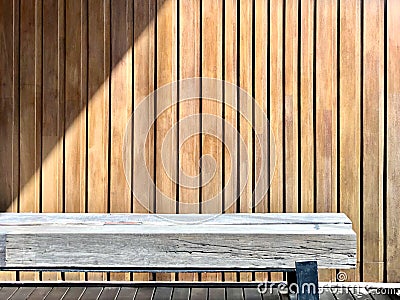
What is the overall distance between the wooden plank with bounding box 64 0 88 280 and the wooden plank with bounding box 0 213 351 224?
0.39 meters

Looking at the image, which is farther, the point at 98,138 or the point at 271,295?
the point at 98,138

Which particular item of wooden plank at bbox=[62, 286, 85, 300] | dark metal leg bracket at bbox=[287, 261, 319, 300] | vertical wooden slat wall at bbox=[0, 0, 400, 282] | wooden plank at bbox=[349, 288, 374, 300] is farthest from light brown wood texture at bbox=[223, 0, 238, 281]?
dark metal leg bracket at bbox=[287, 261, 319, 300]

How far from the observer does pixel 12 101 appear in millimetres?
3520

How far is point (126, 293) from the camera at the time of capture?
338cm

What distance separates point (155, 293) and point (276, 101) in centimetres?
127

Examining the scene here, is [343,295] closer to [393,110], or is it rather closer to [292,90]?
[393,110]

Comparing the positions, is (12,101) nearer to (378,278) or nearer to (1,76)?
(1,76)

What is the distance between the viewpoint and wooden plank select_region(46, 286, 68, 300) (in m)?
3.30

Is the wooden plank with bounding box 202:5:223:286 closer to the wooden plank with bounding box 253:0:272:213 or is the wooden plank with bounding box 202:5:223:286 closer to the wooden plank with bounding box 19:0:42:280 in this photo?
the wooden plank with bounding box 253:0:272:213

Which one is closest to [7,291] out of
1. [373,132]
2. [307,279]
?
[307,279]

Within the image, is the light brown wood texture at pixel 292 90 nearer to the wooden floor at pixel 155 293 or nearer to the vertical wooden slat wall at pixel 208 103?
the vertical wooden slat wall at pixel 208 103

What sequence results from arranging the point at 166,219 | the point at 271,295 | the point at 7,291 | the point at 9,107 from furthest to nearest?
the point at 9,107, the point at 7,291, the point at 271,295, the point at 166,219

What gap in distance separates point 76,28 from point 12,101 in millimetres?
559

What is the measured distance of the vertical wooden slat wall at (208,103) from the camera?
3.45 meters
